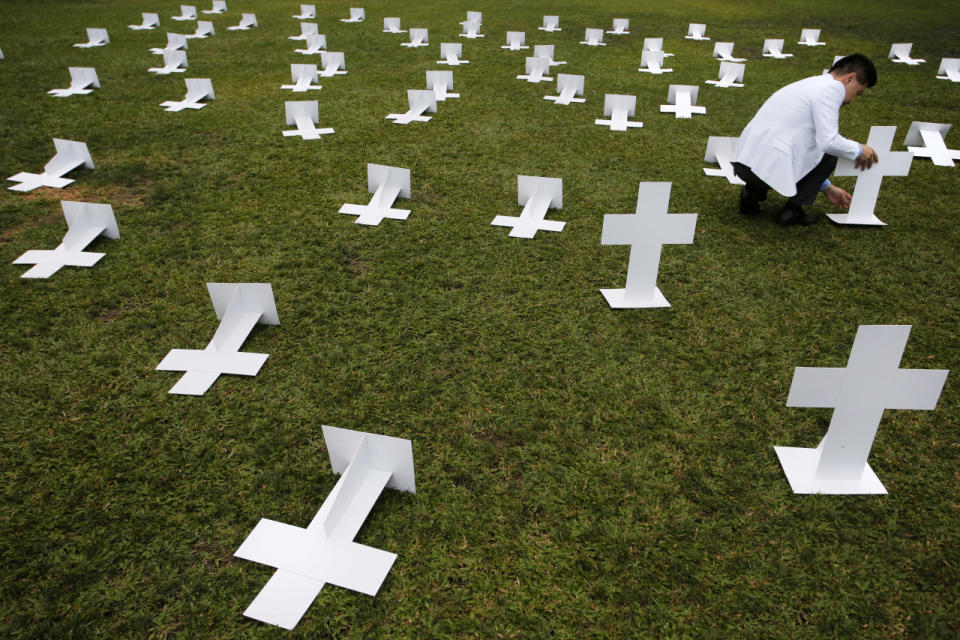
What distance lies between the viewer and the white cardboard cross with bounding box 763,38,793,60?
851cm

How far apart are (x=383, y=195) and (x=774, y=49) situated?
732 centimetres

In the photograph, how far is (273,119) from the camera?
5656mm

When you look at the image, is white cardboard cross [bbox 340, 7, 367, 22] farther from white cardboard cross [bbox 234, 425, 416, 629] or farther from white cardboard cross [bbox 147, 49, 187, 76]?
white cardboard cross [bbox 234, 425, 416, 629]

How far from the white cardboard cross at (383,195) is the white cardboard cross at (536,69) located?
3.76m

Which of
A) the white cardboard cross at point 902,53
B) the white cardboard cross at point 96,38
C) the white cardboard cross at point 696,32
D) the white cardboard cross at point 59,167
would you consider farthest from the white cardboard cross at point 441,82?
the white cardboard cross at point 902,53

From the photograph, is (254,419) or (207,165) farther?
(207,165)

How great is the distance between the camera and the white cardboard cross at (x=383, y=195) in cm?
380

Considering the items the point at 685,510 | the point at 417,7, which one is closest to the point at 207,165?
the point at 685,510

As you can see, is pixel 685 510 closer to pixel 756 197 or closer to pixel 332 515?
pixel 332 515

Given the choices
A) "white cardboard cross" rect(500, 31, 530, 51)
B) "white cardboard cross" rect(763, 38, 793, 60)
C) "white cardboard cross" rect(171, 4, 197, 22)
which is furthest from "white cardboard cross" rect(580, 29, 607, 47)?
"white cardboard cross" rect(171, 4, 197, 22)

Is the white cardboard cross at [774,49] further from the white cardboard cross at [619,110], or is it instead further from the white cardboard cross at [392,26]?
the white cardboard cross at [392,26]

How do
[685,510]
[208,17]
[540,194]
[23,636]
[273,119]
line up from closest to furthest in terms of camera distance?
[23,636], [685,510], [540,194], [273,119], [208,17]

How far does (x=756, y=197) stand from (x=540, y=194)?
Answer: 138 centimetres

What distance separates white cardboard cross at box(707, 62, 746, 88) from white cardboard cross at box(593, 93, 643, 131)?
1997 mm
